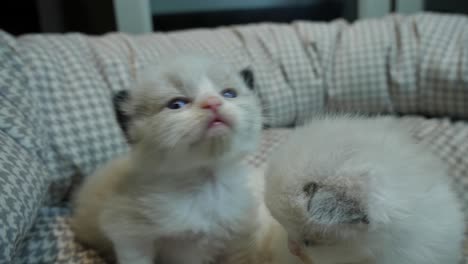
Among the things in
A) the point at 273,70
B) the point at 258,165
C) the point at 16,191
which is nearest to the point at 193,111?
the point at 16,191

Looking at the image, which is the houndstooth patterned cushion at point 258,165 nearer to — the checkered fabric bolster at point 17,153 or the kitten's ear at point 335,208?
the checkered fabric bolster at point 17,153

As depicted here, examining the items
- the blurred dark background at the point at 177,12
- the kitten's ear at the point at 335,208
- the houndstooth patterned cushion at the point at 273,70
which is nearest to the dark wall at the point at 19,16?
the blurred dark background at the point at 177,12

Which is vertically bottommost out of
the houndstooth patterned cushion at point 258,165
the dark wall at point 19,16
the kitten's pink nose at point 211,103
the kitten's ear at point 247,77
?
the houndstooth patterned cushion at point 258,165

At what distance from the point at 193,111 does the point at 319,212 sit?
0.94 feet

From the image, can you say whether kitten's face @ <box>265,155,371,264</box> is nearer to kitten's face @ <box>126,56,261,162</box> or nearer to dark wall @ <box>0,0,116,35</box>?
kitten's face @ <box>126,56,261,162</box>

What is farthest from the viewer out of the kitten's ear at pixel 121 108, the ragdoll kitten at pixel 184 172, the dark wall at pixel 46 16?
the dark wall at pixel 46 16

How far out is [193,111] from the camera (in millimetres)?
877

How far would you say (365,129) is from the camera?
95 centimetres

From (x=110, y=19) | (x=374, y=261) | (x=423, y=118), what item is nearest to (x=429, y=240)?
(x=374, y=261)

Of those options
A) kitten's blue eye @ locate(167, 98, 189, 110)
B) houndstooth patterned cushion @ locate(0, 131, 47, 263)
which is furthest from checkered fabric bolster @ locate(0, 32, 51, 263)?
kitten's blue eye @ locate(167, 98, 189, 110)

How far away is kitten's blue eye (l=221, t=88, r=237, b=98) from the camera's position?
0.96m

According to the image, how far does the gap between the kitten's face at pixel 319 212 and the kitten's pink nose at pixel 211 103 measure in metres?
0.16

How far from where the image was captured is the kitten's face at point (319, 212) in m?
0.78

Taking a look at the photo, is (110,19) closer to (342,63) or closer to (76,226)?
→ (342,63)
